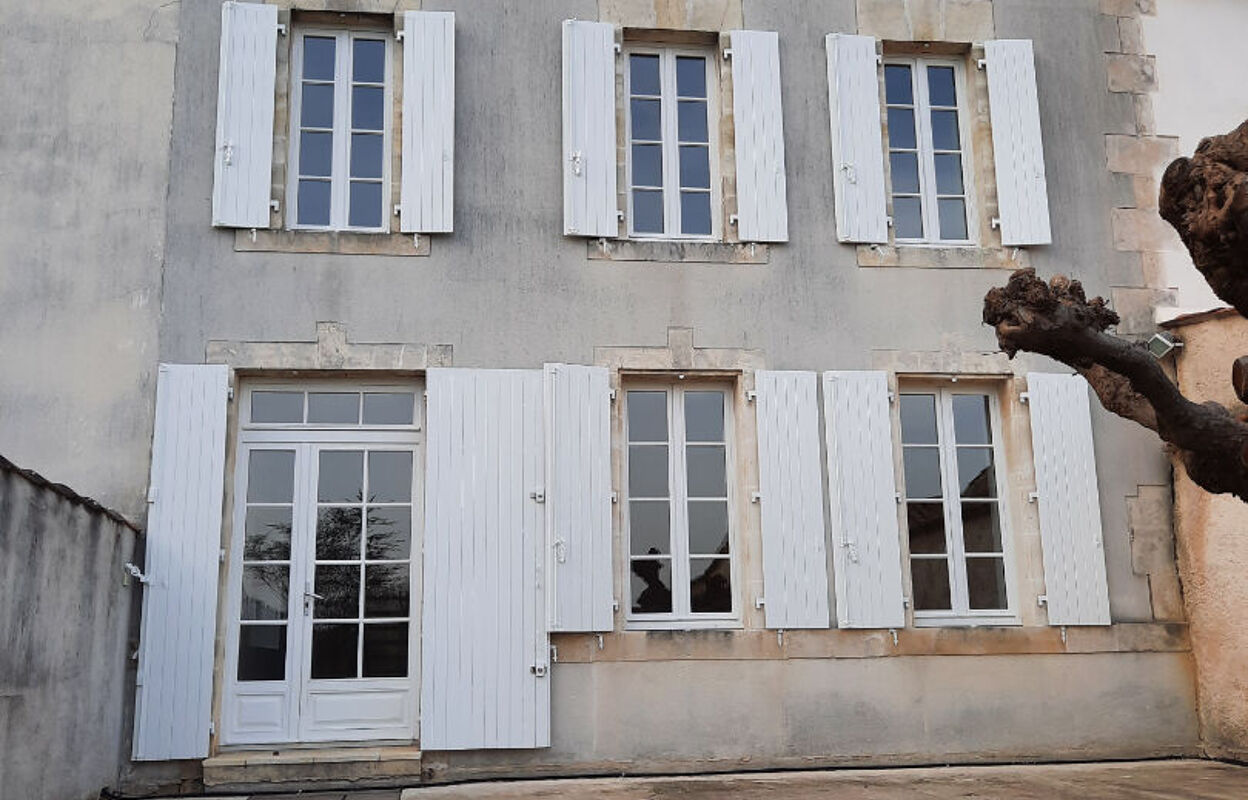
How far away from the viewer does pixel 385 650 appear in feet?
20.9

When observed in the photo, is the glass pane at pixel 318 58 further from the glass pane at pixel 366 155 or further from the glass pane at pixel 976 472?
the glass pane at pixel 976 472

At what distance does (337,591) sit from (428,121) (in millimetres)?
2530

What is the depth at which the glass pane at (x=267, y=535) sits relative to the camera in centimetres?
639

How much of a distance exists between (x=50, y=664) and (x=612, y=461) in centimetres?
285

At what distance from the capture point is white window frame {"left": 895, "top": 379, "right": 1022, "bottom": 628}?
6734 mm

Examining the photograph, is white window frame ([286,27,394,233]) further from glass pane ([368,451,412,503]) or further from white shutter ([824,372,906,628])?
white shutter ([824,372,906,628])

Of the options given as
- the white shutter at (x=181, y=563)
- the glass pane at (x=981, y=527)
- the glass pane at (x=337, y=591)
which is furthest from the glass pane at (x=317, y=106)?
the glass pane at (x=981, y=527)

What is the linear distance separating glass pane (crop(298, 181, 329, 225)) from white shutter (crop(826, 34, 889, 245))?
2811 millimetres

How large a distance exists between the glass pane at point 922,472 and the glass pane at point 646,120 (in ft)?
7.43

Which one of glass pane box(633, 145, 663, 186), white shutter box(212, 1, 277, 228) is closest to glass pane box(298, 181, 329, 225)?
white shutter box(212, 1, 277, 228)

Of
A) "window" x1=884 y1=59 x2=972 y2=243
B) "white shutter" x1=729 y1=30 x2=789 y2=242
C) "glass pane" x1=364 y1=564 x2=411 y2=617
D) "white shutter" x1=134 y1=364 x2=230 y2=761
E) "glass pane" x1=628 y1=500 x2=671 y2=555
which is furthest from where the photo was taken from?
"window" x1=884 y1=59 x2=972 y2=243

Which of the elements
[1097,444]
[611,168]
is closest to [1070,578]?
[1097,444]

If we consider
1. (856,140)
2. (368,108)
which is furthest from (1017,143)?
(368,108)

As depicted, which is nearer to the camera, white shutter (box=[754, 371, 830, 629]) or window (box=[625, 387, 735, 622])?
white shutter (box=[754, 371, 830, 629])
